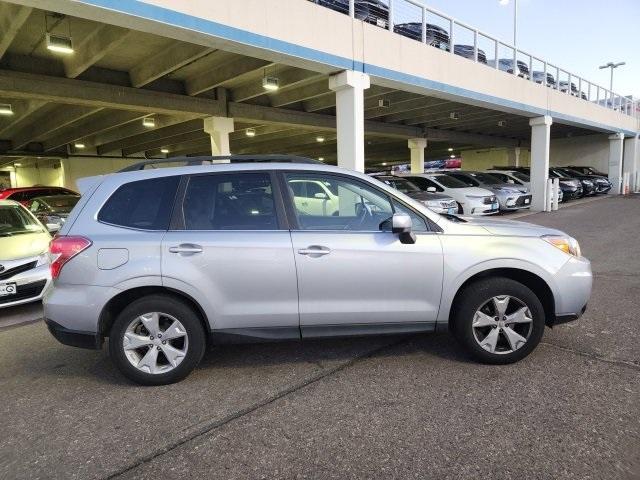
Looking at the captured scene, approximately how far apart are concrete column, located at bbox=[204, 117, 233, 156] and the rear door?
11.9 meters

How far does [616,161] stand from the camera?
86.4 feet

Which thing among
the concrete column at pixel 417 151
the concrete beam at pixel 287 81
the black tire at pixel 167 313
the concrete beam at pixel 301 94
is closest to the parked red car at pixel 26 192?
the concrete beam at pixel 287 81

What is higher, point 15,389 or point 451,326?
point 451,326

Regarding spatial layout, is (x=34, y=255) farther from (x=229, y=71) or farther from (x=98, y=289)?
(x=229, y=71)

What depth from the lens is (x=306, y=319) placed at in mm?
3480

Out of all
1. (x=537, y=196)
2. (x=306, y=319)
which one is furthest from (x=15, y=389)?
(x=537, y=196)

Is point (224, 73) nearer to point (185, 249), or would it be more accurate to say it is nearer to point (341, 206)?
point (341, 206)

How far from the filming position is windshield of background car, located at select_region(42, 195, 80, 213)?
488 inches

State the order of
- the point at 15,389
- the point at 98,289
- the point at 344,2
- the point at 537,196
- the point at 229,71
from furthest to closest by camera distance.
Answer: the point at 537,196 < the point at 229,71 < the point at 344,2 < the point at 15,389 < the point at 98,289

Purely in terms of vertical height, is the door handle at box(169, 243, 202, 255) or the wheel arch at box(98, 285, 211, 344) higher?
the door handle at box(169, 243, 202, 255)

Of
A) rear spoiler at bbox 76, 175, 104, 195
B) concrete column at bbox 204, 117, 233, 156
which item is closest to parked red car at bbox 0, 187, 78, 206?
concrete column at bbox 204, 117, 233, 156

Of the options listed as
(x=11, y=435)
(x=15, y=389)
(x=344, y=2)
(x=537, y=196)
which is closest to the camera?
(x=11, y=435)

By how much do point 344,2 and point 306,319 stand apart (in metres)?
8.56

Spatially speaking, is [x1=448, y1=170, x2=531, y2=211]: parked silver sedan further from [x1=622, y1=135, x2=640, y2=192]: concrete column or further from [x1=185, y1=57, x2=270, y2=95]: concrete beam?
[x1=622, y1=135, x2=640, y2=192]: concrete column
